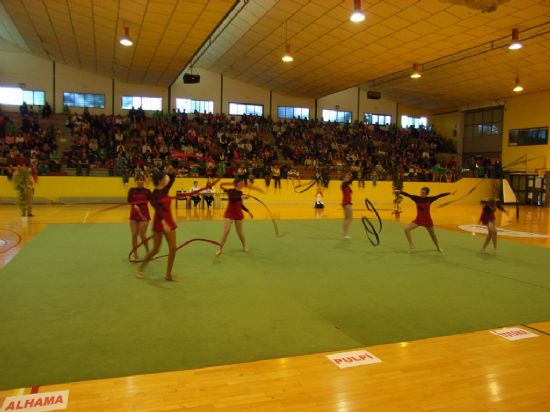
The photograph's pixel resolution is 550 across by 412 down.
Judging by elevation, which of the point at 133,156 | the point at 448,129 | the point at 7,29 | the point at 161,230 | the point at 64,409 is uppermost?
the point at 7,29

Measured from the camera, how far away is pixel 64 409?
11.1 ft

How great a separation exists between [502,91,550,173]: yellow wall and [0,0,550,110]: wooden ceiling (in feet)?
4.38

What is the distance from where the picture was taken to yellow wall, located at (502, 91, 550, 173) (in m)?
30.5

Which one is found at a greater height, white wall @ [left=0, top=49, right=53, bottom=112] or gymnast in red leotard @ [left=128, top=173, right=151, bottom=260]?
white wall @ [left=0, top=49, right=53, bottom=112]

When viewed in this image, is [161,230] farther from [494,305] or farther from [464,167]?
[464,167]

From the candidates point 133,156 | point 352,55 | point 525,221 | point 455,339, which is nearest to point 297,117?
point 352,55

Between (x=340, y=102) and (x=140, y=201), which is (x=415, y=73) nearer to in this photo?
(x=140, y=201)

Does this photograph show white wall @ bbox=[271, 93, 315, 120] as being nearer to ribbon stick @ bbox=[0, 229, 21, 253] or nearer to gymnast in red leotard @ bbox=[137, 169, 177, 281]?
ribbon stick @ bbox=[0, 229, 21, 253]

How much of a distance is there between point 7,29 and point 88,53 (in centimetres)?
450

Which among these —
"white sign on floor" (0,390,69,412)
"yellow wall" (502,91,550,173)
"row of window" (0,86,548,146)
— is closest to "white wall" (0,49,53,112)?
"row of window" (0,86,548,146)

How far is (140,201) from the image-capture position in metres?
8.63

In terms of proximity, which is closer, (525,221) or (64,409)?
(64,409)

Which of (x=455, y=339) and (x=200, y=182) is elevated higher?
(x=200, y=182)

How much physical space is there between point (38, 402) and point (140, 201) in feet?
18.0
